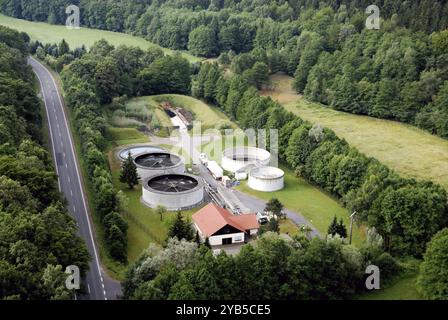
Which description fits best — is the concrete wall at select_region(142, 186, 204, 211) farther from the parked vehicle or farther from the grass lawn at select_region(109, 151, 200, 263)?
the parked vehicle

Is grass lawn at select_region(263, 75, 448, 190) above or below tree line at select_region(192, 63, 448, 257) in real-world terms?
below

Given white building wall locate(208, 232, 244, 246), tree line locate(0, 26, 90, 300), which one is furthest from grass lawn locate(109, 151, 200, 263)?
tree line locate(0, 26, 90, 300)

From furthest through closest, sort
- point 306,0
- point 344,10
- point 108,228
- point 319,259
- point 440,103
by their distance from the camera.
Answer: point 306,0 → point 344,10 → point 440,103 → point 108,228 → point 319,259

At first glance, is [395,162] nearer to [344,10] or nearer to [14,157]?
[14,157]

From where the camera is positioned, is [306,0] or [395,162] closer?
[395,162]

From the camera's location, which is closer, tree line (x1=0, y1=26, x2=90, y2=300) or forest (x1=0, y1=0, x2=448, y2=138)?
tree line (x1=0, y1=26, x2=90, y2=300)

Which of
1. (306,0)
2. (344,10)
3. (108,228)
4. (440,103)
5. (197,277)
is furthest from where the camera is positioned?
(306,0)

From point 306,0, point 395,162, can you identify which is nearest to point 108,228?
point 395,162
